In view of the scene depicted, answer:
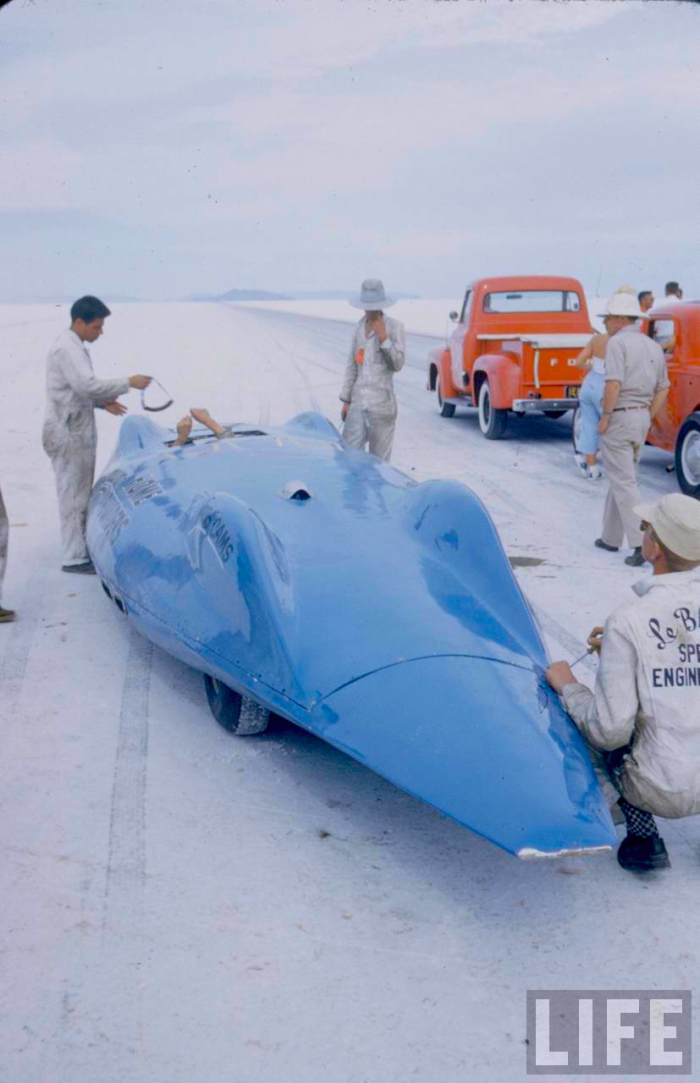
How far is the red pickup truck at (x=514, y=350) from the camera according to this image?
1270 centimetres

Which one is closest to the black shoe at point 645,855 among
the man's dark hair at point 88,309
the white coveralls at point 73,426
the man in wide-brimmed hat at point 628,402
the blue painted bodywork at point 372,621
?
the blue painted bodywork at point 372,621

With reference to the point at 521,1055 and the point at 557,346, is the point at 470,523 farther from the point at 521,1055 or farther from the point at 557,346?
the point at 557,346

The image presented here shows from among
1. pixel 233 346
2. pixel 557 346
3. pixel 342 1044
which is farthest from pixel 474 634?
pixel 233 346

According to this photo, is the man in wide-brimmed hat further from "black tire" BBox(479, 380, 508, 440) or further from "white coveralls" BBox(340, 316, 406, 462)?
"black tire" BBox(479, 380, 508, 440)

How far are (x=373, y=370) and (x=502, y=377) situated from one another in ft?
14.7

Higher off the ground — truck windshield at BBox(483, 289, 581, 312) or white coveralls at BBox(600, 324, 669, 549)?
truck windshield at BBox(483, 289, 581, 312)

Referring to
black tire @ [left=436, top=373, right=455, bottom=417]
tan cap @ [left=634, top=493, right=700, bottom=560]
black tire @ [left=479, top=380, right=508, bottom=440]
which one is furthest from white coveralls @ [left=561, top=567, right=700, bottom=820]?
black tire @ [left=436, top=373, right=455, bottom=417]

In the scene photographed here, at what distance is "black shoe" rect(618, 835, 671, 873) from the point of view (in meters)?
3.71

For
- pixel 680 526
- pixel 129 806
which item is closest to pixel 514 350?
pixel 680 526

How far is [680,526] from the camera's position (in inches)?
144

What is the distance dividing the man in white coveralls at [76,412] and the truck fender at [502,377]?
21.4ft

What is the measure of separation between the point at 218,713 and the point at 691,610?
7.56ft

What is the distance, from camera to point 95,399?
24.3 feet

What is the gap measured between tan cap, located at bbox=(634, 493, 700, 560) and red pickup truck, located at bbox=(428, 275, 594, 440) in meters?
9.14
